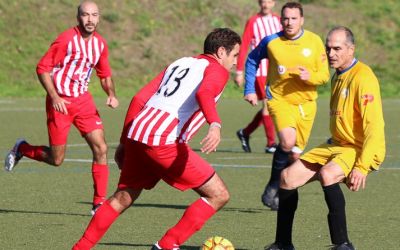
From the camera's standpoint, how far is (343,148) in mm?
8727

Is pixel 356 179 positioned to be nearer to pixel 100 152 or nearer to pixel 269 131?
pixel 100 152

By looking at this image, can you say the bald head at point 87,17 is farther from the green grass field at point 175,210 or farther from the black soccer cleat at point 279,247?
the black soccer cleat at point 279,247

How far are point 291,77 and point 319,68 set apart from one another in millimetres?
305

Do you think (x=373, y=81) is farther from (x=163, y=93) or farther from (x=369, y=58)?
(x=369, y=58)

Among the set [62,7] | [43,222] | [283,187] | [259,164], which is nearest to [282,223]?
[283,187]

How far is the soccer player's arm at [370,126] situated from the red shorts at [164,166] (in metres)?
1.09

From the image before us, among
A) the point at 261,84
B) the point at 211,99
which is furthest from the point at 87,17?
the point at 261,84

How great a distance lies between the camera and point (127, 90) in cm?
3128

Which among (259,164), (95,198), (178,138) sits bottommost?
(259,164)

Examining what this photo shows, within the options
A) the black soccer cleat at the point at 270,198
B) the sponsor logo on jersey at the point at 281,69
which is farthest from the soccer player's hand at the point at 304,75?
the black soccer cleat at the point at 270,198

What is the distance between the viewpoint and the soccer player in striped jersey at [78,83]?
11.0 meters

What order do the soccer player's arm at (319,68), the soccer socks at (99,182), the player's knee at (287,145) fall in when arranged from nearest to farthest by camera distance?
the soccer socks at (99,182)
the player's knee at (287,145)
the soccer player's arm at (319,68)

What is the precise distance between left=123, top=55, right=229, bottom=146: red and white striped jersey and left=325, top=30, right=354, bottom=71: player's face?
937 millimetres

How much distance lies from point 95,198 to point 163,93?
10.0 feet
